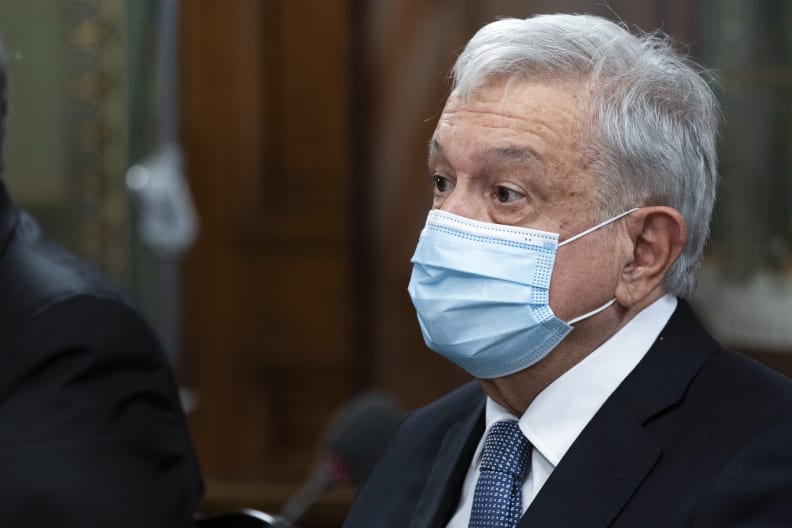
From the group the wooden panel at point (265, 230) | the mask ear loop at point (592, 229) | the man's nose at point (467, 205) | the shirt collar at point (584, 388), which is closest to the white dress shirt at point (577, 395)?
the shirt collar at point (584, 388)

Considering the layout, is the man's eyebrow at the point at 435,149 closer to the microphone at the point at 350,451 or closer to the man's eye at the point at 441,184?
the man's eye at the point at 441,184

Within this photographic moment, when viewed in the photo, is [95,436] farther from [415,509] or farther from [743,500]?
[743,500]

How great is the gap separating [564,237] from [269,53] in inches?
163

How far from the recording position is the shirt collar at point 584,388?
1822mm

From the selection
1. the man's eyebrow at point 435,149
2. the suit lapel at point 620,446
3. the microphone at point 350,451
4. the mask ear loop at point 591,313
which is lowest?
the microphone at point 350,451

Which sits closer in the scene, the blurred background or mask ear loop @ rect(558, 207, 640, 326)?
mask ear loop @ rect(558, 207, 640, 326)

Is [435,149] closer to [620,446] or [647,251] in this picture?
[647,251]

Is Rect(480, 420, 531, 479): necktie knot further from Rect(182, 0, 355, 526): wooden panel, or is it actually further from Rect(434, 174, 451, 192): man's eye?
Rect(182, 0, 355, 526): wooden panel

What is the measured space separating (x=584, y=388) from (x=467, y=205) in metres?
0.29

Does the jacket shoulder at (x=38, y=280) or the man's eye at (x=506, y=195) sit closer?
the man's eye at (x=506, y=195)

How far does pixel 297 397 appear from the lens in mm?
5906

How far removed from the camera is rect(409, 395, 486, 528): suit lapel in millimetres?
1931

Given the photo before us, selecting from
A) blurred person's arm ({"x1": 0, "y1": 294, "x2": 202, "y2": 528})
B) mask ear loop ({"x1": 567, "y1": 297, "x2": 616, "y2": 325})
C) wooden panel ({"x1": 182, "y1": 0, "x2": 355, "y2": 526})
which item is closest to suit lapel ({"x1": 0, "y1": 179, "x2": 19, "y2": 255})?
blurred person's arm ({"x1": 0, "y1": 294, "x2": 202, "y2": 528})

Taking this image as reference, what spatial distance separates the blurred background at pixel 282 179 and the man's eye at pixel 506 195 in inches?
62.3
